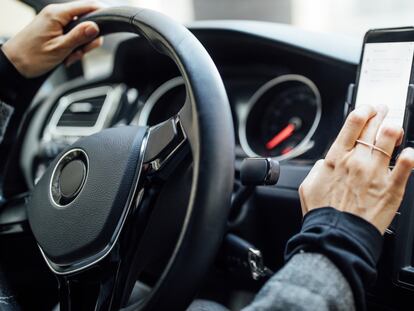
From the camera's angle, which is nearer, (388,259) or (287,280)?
(287,280)

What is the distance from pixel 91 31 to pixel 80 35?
0.03 m

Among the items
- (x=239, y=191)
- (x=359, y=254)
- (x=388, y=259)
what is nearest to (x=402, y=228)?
(x=388, y=259)

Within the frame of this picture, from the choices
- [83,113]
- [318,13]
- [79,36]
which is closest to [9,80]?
[79,36]

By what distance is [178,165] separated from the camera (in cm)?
64

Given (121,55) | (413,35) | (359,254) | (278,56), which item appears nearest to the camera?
(359,254)

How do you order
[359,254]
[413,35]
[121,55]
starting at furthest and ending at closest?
[121,55], [413,35], [359,254]

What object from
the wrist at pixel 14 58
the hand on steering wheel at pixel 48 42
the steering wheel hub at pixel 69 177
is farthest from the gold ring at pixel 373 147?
the wrist at pixel 14 58

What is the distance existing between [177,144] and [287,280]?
210mm

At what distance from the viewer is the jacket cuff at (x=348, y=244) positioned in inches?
20.2

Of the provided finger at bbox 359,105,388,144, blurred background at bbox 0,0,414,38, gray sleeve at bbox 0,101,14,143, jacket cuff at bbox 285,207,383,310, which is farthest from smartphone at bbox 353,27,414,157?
gray sleeve at bbox 0,101,14,143

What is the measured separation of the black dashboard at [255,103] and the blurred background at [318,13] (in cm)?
12

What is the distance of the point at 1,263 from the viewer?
893mm

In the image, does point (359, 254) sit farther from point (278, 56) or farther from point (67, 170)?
point (278, 56)

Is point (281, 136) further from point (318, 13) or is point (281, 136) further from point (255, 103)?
point (318, 13)
